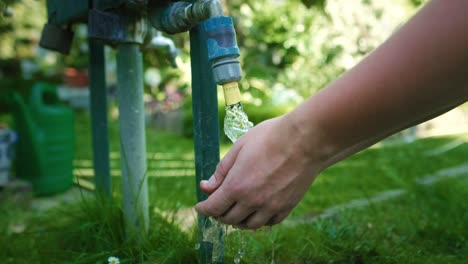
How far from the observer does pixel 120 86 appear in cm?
133

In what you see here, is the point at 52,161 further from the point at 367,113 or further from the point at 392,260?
the point at 367,113

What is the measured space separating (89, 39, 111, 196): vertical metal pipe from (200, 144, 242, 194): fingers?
0.89m

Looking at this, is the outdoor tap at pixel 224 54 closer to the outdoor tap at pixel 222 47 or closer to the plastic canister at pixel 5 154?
the outdoor tap at pixel 222 47

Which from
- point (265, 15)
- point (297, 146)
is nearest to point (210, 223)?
point (297, 146)

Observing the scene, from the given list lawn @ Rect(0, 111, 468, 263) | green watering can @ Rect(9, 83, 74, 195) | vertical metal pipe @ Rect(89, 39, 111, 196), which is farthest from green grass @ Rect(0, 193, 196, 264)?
green watering can @ Rect(9, 83, 74, 195)

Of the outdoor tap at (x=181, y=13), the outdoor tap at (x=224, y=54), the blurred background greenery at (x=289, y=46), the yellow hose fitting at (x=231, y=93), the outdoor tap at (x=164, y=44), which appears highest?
the blurred background greenery at (x=289, y=46)

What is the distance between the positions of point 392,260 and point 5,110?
23.5ft

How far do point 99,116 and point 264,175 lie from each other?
3.60ft

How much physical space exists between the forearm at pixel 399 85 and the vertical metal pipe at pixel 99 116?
110 centimetres

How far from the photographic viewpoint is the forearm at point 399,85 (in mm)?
567

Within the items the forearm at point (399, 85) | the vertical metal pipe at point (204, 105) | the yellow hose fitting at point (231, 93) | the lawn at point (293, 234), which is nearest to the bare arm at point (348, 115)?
the forearm at point (399, 85)

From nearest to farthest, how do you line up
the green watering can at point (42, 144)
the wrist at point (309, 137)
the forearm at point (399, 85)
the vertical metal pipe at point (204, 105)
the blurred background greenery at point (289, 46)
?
the forearm at point (399, 85) → the wrist at point (309, 137) → the vertical metal pipe at point (204, 105) → the green watering can at point (42, 144) → the blurred background greenery at point (289, 46)

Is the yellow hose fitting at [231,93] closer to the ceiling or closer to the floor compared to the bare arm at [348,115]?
closer to the ceiling

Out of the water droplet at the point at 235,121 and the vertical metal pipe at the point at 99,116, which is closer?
the water droplet at the point at 235,121
